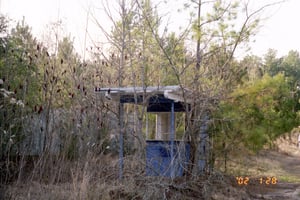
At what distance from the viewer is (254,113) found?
29.9 feet

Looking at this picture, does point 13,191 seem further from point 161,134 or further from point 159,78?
point 161,134

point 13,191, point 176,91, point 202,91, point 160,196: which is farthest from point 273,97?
point 13,191

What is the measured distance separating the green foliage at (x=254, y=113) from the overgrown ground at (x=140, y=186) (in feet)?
1.91

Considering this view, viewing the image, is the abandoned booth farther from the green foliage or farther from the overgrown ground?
the green foliage

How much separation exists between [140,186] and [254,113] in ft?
10.9

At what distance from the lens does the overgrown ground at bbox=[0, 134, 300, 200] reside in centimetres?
601

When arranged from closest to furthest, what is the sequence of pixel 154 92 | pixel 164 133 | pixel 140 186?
pixel 140 186 < pixel 154 92 < pixel 164 133

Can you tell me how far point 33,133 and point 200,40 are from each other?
354 centimetres

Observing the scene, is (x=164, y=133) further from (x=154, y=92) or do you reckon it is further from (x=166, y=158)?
(x=154, y=92)

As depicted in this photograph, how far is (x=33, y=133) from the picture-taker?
310 inches

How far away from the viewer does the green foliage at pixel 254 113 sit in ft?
28.9

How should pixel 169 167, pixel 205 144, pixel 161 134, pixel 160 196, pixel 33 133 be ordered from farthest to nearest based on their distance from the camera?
pixel 161 134, pixel 205 144, pixel 33 133, pixel 169 167, pixel 160 196

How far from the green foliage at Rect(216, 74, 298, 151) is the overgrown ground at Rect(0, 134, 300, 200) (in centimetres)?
58
